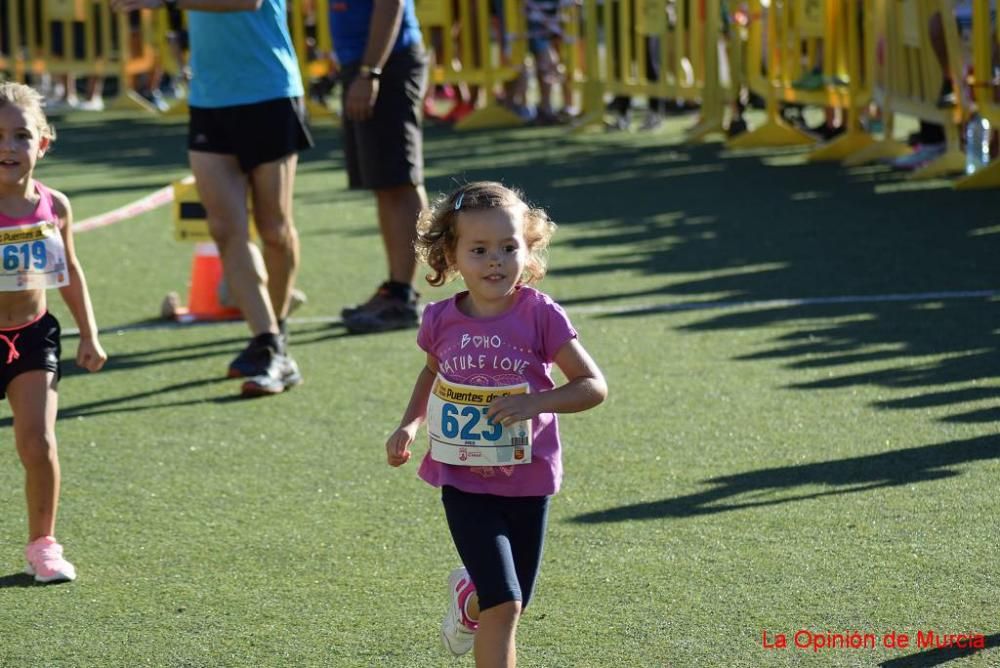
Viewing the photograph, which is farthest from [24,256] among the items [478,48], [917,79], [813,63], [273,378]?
[478,48]

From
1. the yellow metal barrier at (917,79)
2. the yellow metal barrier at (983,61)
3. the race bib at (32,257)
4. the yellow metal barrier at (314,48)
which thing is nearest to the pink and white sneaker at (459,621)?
the race bib at (32,257)

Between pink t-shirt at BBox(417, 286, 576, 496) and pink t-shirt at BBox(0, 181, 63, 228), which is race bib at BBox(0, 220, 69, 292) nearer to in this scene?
pink t-shirt at BBox(0, 181, 63, 228)

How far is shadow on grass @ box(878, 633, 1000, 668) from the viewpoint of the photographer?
12.2 ft

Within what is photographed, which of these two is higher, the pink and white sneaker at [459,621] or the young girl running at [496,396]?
the young girl running at [496,396]

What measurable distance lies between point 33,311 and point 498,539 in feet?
5.68

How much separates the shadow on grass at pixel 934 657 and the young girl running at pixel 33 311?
6.80ft

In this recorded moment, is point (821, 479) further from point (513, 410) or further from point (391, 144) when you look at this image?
point (391, 144)

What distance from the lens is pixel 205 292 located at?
27.1 feet

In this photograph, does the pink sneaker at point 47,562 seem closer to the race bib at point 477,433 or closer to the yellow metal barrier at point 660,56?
the race bib at point 477,433

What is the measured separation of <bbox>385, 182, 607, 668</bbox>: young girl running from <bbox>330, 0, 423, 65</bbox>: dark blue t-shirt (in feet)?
14.2

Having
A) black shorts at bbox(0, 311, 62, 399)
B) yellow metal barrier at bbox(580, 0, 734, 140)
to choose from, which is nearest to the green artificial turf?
black shorts at bbox(0, 311, 62, 399)

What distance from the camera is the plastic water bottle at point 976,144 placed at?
11438 mm

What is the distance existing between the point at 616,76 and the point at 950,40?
6.14m

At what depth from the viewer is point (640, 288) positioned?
870 cm
